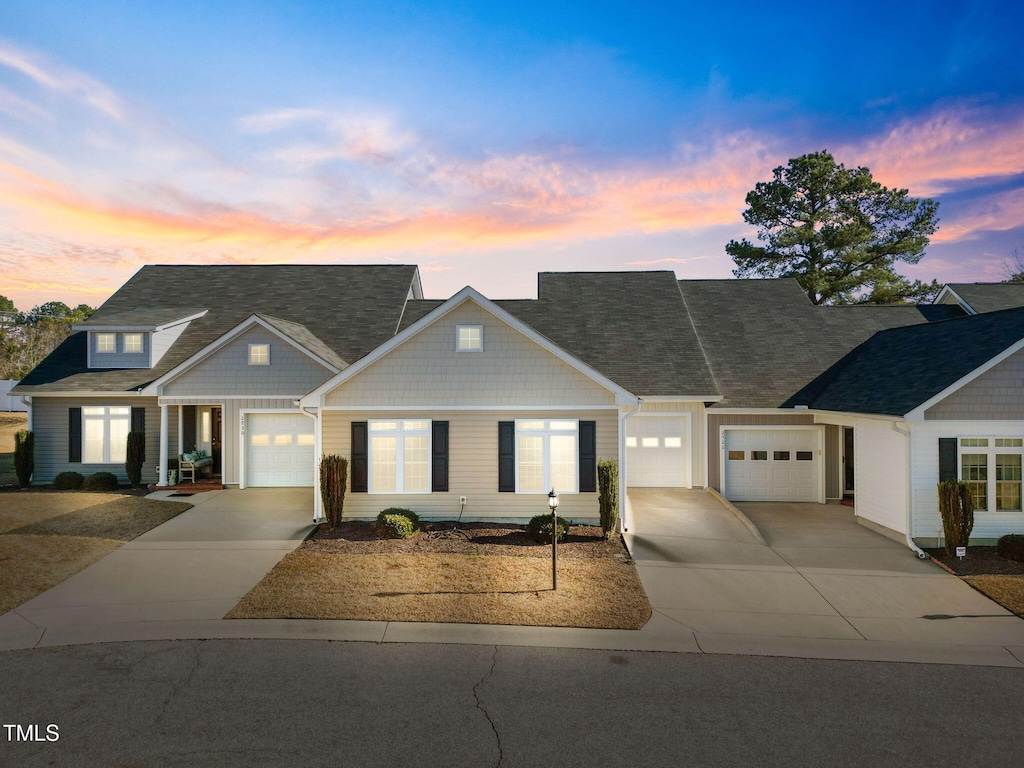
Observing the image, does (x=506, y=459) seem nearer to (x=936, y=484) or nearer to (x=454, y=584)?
(x=454, y=584)

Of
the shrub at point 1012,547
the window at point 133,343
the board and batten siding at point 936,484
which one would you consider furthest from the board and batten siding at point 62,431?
the shrub at point 1012,547

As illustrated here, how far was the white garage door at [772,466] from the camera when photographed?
53.0ft

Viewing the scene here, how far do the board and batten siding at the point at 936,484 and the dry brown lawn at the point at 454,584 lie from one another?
6802mm

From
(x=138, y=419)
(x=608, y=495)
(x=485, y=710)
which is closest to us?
(x=485, y=710)

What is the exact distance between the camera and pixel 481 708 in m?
5.93

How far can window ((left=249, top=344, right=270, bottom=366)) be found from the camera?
54.5 feet

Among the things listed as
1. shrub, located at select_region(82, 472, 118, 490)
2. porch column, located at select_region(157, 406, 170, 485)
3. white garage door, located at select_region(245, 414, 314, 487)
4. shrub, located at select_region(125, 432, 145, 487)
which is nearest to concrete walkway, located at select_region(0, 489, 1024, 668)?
white garage door, located at select_region(245, 414, 314, 487)

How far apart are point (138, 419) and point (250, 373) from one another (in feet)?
14.7

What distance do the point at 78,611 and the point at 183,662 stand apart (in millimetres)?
3026

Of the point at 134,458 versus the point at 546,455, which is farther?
the point at 134,458

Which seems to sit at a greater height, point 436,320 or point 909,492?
point 436,320

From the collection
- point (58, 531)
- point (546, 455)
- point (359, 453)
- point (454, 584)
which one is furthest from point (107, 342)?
point (454, 584)

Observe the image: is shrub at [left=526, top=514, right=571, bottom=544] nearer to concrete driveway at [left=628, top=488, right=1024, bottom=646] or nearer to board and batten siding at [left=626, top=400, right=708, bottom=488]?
concrete driveway at [left=628, top=488, right=1024, bottom=646]

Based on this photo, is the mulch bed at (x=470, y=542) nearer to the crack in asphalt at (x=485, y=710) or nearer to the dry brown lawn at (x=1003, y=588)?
the crack in asphalt at (x=485, y=710)
